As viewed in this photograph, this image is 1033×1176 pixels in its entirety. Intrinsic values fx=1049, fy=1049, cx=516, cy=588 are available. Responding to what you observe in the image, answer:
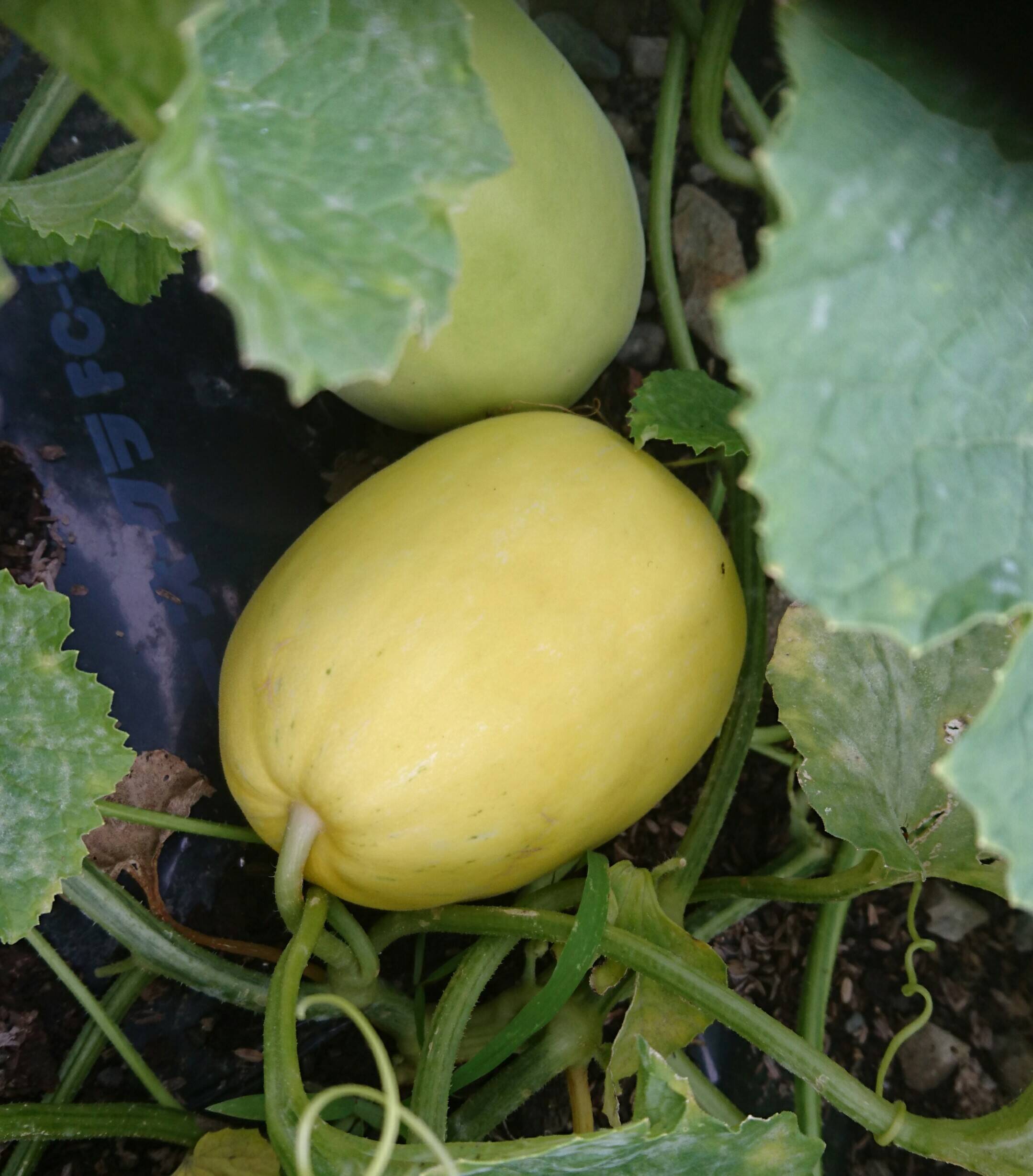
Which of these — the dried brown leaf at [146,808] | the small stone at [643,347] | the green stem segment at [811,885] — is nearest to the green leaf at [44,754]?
the dried brown leaf at [146,808]

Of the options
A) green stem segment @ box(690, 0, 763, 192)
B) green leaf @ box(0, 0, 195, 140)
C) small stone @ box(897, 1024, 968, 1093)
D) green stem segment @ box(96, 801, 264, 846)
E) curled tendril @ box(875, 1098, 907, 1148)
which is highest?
green leaf @ box(0, 0, 195, 140)

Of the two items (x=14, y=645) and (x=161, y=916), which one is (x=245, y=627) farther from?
(x=161, y=916)

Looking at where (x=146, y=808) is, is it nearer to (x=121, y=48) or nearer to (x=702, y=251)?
(x=121, y=48)

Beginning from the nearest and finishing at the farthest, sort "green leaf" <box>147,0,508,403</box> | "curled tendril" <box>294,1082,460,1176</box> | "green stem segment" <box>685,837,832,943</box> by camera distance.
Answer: "green leaf" <box>147,0,508,403</box>, "curled tendril" <box>294,1082,460,1176</box>, "green stem segment" <box>685,837,832,943</box>

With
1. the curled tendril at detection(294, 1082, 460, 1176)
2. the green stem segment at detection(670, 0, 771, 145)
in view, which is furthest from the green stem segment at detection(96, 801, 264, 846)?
the green stem segment at detection(670, 0, 771, 145)

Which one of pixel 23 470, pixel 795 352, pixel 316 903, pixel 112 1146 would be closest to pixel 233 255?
pixel 795 352

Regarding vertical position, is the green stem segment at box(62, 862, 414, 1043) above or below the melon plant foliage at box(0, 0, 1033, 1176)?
below

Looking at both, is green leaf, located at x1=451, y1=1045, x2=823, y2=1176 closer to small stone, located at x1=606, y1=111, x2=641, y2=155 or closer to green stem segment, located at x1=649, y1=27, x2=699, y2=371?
green stem segment, located at x1=649, y1=27, x2=699, y2=371
